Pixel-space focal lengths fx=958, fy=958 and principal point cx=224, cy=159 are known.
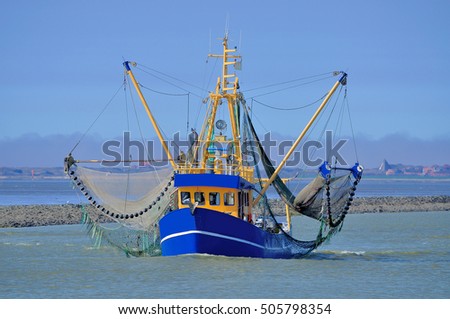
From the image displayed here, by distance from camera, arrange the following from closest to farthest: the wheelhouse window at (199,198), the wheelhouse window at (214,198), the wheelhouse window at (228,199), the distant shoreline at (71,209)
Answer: the wheelhouse window at (199,198) → the wheelhouse window at (214,198) → the wheelhouse window at (228,199) → the distant shoreline at (71,209)

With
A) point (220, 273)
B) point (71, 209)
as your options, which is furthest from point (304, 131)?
point (71, 209)

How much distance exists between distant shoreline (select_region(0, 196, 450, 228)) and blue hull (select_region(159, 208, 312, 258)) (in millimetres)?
22274

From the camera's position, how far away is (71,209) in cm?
6544

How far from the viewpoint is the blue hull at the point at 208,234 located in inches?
1211

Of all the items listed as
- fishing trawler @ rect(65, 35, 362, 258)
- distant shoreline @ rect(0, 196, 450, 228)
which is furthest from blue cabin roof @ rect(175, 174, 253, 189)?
distant shoreline @ rect(0, 196, 450, 228)

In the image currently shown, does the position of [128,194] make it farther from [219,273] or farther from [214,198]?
[219,273]

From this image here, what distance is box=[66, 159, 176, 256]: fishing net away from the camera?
33312 mm

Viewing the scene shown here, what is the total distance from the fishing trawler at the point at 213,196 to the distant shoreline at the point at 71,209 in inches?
754

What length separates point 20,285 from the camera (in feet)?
90.1

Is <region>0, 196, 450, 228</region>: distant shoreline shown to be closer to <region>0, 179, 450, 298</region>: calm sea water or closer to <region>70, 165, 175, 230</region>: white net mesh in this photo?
<region>0, 179, 450, 298</region>: calm sea water

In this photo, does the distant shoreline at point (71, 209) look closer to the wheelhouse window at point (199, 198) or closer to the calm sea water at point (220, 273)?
the calm sea water at point (220, 273)

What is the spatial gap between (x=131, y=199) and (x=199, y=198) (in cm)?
401

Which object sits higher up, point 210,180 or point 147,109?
point 147,109

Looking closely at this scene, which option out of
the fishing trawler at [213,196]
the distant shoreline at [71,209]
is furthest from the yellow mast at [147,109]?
the distant shoreline at [71,209]
